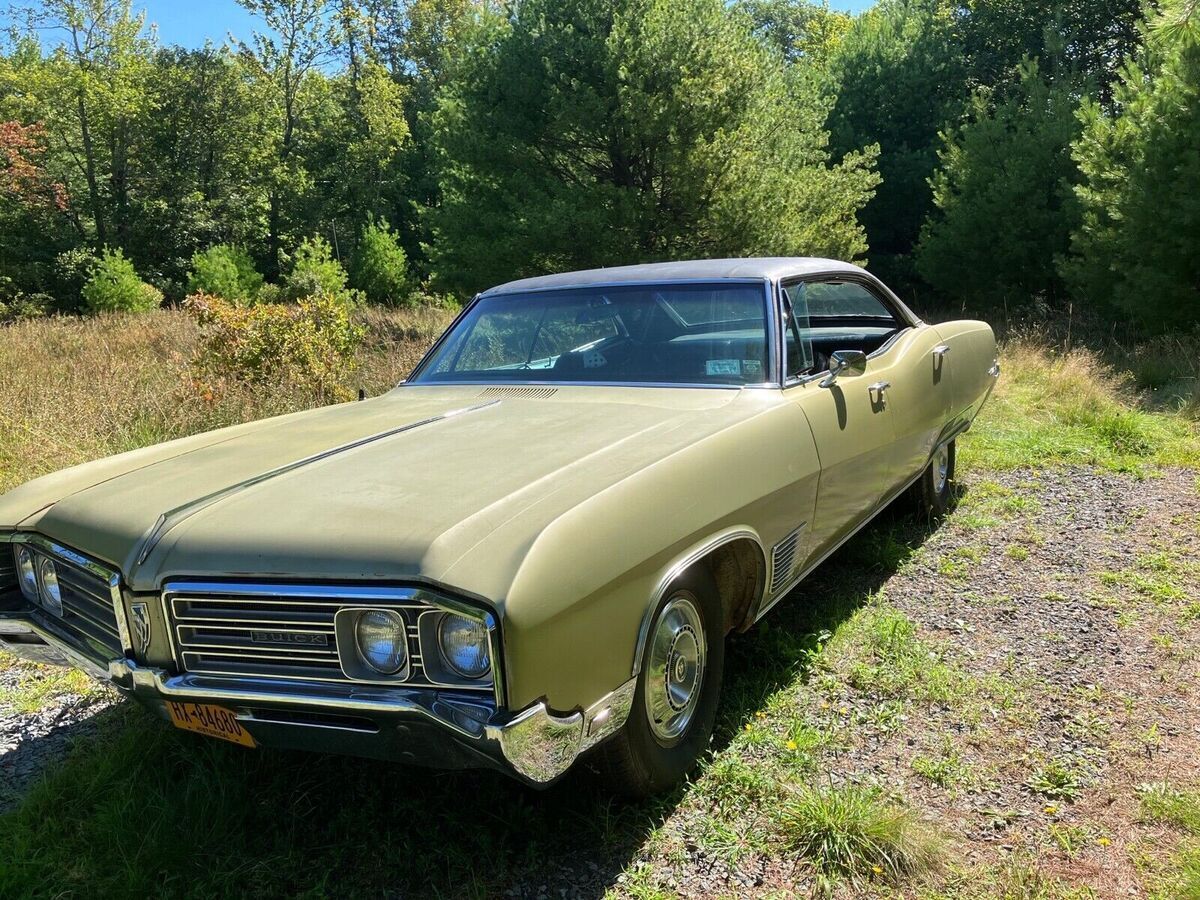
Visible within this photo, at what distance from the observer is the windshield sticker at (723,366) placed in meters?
3.29

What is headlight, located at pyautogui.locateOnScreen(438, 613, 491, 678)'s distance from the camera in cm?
188

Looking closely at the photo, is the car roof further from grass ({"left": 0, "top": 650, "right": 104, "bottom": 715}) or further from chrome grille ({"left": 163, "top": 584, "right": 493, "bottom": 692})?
grass ({"left": 0, "top": 650, "right": 104, "bottom": 715})

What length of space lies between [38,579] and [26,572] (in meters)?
0.08

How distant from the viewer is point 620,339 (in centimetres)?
356

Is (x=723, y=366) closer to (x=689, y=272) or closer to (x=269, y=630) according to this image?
(x=689, y=272)

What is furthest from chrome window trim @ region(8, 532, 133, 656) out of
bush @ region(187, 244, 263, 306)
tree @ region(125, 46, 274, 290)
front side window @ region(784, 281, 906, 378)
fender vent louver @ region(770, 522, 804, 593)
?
tree @ region(125, 46, 274, 290)

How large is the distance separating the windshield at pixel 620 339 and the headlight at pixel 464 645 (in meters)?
1.64

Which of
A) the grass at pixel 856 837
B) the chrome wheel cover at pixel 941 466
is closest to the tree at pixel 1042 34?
the chrome wheel cover at pixel 941 466

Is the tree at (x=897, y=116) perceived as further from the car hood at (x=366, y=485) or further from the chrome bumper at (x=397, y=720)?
the chrome bumper at (x=397, y=720)

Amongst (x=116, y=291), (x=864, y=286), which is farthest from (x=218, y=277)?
(x=864, y=286)

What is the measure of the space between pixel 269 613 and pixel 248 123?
3685cm

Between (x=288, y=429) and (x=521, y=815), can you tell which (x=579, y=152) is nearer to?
(x=288, y=429)

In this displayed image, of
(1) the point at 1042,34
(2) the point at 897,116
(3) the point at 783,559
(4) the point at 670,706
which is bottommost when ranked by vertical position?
(4) the point at 670,706

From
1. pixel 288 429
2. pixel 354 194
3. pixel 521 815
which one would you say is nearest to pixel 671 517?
pixel 521 815
